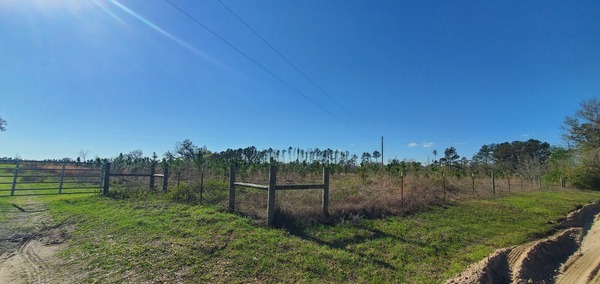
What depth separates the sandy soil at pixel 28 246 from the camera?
4367 mm

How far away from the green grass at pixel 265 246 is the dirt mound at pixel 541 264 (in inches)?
14.1

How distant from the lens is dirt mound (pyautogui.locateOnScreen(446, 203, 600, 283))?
4582 millimetres

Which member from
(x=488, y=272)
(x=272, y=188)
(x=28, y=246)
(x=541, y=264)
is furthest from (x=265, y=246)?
(x=541, y=264)

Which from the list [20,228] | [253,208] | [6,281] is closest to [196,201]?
[253,208]

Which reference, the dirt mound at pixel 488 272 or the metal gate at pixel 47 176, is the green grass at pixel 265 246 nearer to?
the dirt mound at pixel 488 272

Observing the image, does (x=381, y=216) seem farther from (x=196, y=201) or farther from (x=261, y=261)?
(x=196, y=201)

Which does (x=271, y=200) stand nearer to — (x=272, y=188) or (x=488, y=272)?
(x=272, y=188)

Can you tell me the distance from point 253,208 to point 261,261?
11.8ft

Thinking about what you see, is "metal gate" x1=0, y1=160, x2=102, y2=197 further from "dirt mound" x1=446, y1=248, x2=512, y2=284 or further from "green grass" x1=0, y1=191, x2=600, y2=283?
"dirt mound" x1=446, y1=248, x2=512, y2=284

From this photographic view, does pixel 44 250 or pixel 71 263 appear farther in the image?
pixel 44 250

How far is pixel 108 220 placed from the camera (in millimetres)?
7590

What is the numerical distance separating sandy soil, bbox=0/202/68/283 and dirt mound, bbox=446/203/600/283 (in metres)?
6.32

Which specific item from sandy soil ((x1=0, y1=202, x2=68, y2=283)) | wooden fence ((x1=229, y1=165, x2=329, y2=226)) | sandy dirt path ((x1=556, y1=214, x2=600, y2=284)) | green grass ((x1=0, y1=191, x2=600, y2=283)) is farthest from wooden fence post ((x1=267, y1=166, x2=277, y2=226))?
sandy dirt path ((x1=556, y1=214, x2=600, y2=284))

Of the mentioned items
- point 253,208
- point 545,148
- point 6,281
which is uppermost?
point 545,148
